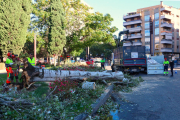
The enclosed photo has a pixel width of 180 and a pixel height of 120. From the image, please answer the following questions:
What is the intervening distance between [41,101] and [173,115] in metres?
3.51

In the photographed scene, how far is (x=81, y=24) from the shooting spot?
22.4m

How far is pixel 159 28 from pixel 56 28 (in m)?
43.8

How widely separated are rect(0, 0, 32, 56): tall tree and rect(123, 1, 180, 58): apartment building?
38.0 metres

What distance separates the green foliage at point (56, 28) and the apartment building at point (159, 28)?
3352 centimetres

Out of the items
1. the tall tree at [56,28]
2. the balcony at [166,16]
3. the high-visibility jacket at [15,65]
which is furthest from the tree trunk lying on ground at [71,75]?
the balcony at [166,16]

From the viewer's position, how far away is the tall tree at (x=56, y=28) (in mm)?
22141

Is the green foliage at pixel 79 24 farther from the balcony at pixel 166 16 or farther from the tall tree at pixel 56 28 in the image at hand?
the balcony at pixel 166 16

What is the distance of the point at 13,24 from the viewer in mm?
19688

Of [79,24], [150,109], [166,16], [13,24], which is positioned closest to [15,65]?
[150,109]

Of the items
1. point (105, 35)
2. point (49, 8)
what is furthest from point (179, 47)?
point (49, 8)

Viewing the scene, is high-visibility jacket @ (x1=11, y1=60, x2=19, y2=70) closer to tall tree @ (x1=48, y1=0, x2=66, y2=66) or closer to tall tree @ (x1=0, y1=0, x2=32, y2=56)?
tall tree @ (x1=0, y1=0, x2=32, y2=56)

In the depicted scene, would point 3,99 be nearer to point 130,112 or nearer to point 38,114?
point 38,114

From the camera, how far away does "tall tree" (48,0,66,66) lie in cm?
2214

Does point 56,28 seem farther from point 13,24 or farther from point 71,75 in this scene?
point 71,75
